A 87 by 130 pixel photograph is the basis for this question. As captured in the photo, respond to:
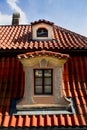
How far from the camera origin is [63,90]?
12.0 m

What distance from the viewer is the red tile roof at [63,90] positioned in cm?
1055

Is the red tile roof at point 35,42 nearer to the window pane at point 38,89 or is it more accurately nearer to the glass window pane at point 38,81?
the glass window pane at point 38,81

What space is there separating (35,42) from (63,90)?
3.14 m

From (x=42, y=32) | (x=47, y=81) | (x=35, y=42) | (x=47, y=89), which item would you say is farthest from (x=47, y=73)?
(x=42, y=32)

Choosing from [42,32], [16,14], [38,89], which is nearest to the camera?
[38,89]

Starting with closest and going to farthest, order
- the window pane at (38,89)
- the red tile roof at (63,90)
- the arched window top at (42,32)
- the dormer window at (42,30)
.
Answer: the red tile roof at (63,90), the window pane at (38,89), the dormer window at (42,30), the arched window top at (42,32)

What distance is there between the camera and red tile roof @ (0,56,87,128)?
1055 centimetres

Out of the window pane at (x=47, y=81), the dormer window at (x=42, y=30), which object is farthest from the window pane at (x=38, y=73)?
the dormer window at (x=42, y=30)

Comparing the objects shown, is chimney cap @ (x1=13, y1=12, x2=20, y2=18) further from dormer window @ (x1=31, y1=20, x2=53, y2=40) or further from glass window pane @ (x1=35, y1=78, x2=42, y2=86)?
Result: glass window pane @ (x1=35, y1=78, x2=42, y2=86)

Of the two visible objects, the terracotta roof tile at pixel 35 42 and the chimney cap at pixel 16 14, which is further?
the chimney cap at pixel 16 14

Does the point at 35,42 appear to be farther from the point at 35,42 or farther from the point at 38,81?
the point at 38,81

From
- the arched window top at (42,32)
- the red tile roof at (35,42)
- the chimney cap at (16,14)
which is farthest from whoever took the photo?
the chimney cap at (16,14)

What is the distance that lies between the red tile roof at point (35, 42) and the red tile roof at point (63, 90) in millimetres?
640

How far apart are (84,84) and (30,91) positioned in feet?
6.68
